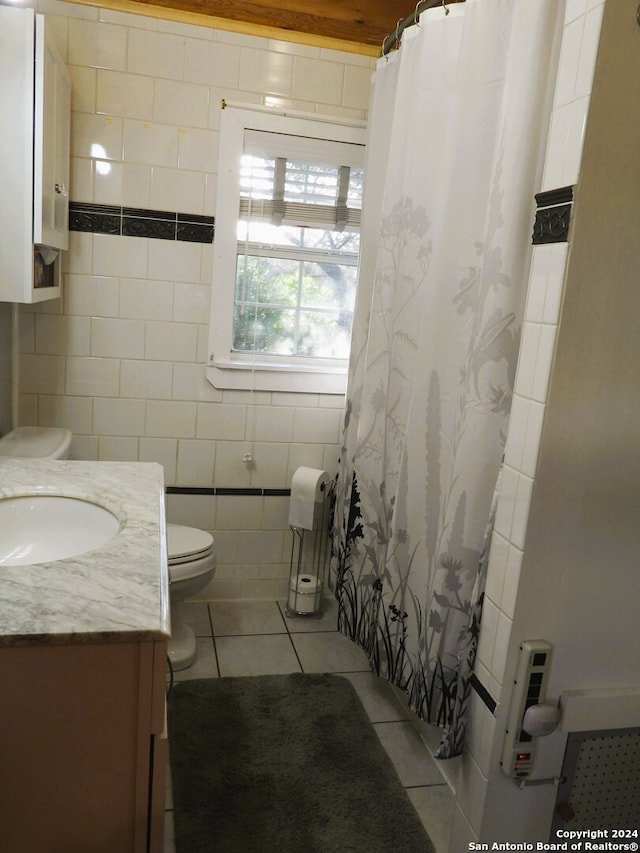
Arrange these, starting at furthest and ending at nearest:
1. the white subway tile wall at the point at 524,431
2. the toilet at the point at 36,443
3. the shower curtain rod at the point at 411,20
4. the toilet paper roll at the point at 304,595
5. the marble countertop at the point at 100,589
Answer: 1. the toilet paper roll at the point at 304,595
2. the toilet at the point at 36,443
3. the shower curtain rod at the point at 411,20
4. the white subway tile wall at the point at 524,431
5. the marble countertop at the point at 100,589

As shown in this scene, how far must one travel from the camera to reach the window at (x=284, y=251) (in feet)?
8.91

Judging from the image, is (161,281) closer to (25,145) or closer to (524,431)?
(25,145)

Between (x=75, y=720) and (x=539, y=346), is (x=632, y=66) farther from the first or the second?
(x=75, y=720)

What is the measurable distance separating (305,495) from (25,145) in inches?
62.9

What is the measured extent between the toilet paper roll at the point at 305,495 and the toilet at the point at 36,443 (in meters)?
0.91

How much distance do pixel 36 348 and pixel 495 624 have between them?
199 centimetres

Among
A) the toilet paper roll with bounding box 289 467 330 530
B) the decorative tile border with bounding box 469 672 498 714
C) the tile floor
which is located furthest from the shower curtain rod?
the tile floor

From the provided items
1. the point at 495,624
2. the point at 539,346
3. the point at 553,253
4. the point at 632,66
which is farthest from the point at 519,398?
the point at 632,66

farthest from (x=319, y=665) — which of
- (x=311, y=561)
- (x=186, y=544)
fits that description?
(x=186, y=544)

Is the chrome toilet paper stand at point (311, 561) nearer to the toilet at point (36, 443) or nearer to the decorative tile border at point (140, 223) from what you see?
the toilet at point (36, 443)

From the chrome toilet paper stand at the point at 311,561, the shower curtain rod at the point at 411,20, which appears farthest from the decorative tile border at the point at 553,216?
the chrome toilet paper stand at the point at 311,561

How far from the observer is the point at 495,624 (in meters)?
1.57

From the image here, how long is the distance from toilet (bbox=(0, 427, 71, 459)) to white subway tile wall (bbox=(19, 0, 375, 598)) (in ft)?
0.53

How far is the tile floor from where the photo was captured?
199 centimetres
